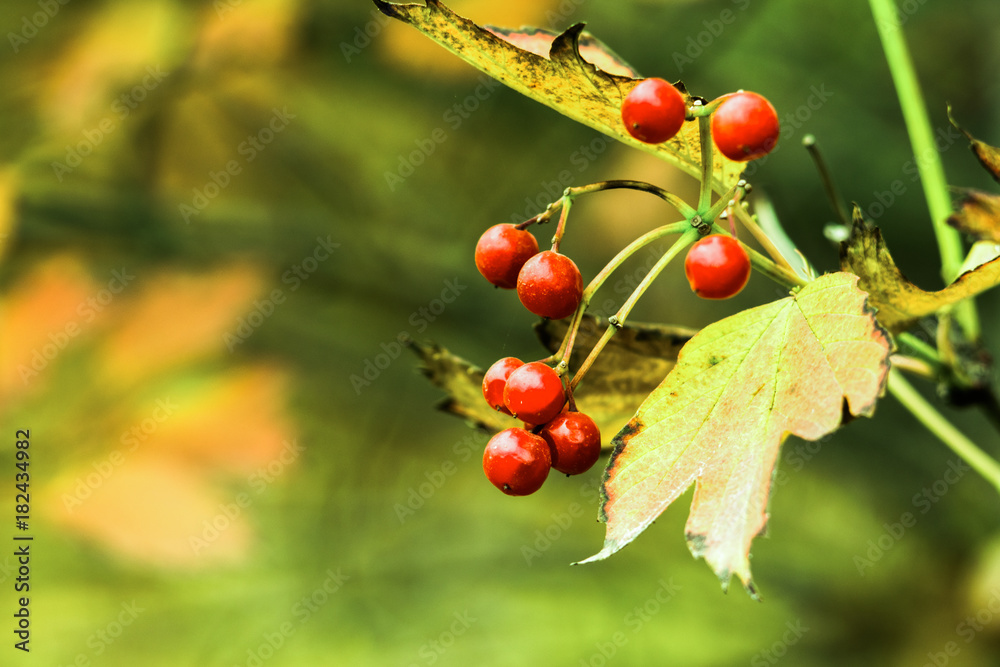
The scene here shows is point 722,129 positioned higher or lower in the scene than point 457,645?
higher

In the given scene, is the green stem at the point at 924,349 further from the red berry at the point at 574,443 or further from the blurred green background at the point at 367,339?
the blurred green background at the point at 367,339

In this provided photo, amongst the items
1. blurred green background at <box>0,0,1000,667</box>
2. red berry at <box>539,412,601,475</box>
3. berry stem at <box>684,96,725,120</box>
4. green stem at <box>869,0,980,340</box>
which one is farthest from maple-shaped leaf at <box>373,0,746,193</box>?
blurred green background at <box>0,0,1000,667</box>

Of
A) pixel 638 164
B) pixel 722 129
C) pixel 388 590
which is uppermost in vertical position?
pixel 722 129

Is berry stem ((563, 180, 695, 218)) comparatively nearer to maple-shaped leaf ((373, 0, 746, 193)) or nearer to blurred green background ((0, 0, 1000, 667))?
maple-shaped leaf ((373, 0, 746, 193))

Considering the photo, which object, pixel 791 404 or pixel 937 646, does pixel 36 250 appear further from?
pixel 937 646

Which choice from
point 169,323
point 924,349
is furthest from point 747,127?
point 169,323

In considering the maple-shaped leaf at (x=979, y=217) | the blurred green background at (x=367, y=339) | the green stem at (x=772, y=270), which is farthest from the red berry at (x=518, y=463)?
the blurred green background at (x=367, y=339)

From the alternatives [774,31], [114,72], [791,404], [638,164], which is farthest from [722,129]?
[774,31]
